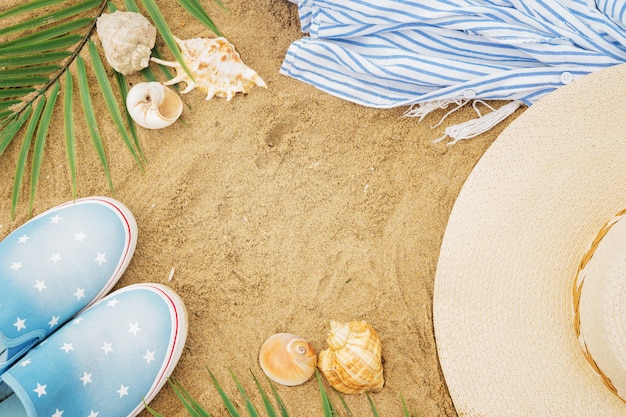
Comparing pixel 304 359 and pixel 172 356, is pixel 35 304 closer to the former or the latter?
pixel 172 356

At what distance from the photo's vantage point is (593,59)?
128cm

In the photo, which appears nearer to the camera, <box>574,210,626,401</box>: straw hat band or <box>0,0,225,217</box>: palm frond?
<box>574,210,626,401</box>: straw hat band

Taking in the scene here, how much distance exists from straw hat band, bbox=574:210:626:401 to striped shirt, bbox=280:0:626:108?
48 centimetres

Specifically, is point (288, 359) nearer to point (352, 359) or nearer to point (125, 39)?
point (352, 359)

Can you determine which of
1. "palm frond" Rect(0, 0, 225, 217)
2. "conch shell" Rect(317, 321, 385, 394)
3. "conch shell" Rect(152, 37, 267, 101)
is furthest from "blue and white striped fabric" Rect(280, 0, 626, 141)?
"conch shell" Rect(317, 321, 385, 394)

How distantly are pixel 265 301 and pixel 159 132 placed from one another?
583 millimetres

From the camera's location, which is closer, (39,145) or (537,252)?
(537,252)

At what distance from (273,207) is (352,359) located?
0.48m

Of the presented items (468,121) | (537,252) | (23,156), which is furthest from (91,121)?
(537,252)

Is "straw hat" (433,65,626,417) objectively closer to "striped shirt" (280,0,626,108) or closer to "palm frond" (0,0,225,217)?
"striped shirt" (280,0,626,108)

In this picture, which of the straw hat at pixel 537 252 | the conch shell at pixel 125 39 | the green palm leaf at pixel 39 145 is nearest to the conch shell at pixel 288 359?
the straw hat at pixel 537 252

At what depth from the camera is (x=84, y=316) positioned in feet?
4.66

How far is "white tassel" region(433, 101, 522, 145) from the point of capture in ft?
4.72

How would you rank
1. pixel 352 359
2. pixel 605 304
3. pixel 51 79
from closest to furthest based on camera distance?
pixel 605 304
pixel 352 359
pixel 51 79
